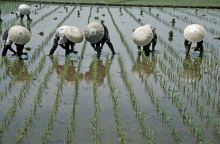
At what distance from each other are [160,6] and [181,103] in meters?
19.4

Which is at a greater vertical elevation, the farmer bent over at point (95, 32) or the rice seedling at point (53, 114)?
the farmer bent over at point (95, 32)

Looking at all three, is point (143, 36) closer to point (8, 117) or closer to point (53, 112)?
point (53, 112)

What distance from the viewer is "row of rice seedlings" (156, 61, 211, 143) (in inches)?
273

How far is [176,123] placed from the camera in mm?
7574

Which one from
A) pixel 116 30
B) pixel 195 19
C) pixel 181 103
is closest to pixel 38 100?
pixel 181 103

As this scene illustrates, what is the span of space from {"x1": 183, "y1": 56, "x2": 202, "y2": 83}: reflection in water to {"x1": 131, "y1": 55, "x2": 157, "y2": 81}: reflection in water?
2.53 ft

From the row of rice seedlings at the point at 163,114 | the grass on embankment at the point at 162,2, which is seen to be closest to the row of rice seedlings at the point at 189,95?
the row of rice seedlings at the point at 163,114

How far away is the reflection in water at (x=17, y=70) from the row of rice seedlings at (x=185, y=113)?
2970 millimetres

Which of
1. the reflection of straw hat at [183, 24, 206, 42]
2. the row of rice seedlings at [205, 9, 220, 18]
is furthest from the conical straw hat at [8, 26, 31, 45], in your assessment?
the row of rice seedlings at [205, 9, 220, 18]

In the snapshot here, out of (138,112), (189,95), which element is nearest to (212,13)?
(189,95)

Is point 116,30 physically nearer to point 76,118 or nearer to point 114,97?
point 114,97

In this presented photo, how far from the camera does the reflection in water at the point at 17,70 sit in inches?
415

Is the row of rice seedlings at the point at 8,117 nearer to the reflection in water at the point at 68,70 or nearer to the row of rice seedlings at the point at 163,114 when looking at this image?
the reflection in water at the point at 68,70

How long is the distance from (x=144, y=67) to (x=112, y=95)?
2.73 meters
